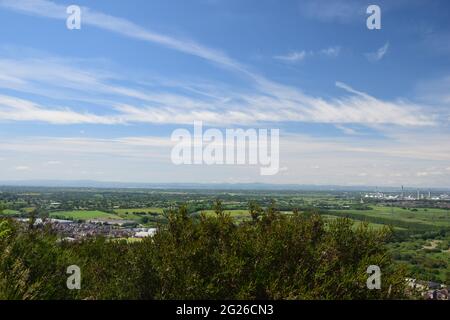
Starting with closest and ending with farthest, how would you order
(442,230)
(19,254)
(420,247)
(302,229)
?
(19,254)
(302,229)
(420,247)
(442,230)

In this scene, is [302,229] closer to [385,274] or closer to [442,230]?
[385,274]

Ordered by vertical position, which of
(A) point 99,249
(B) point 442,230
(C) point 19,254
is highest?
(C) point 19,254
